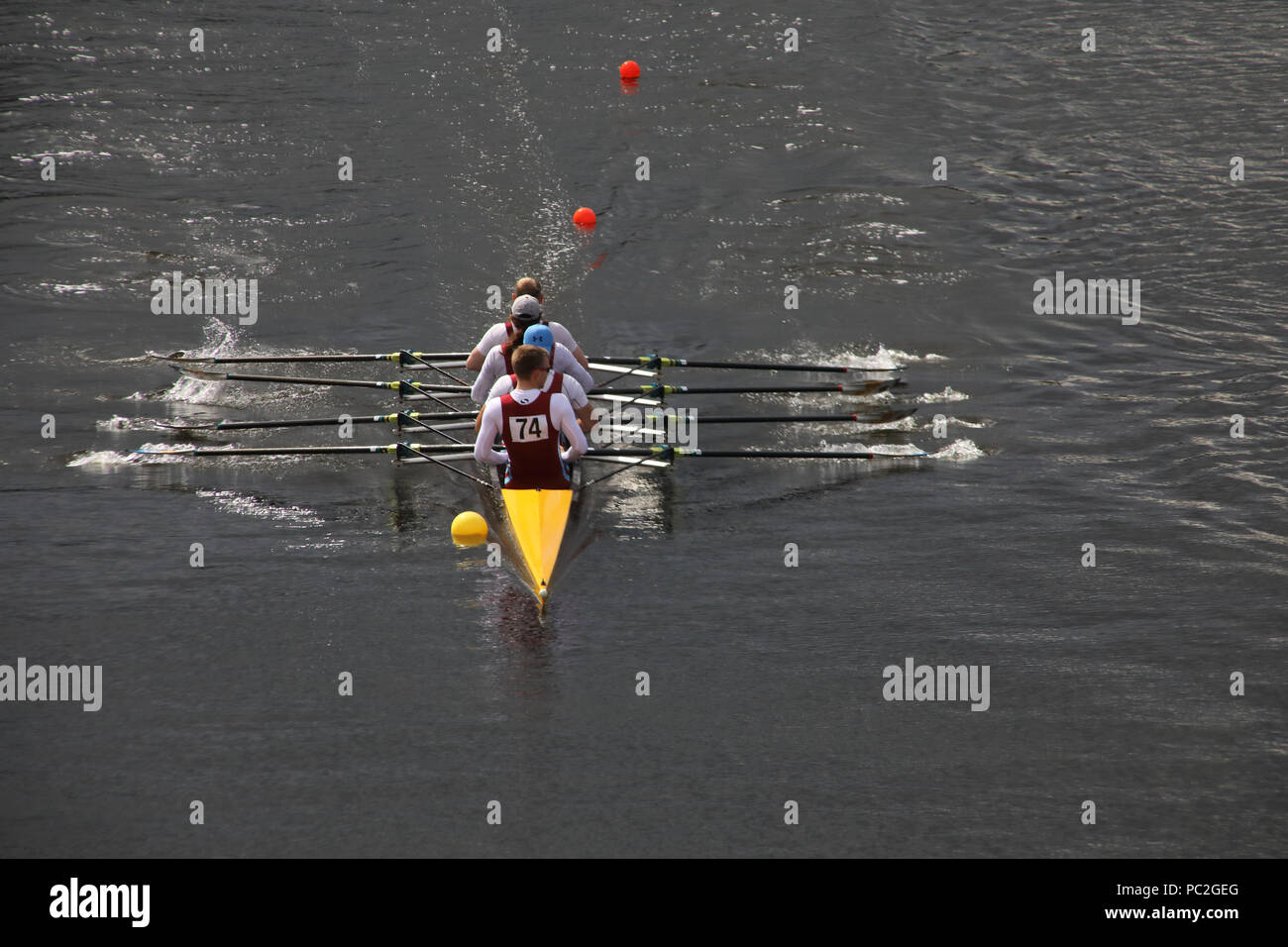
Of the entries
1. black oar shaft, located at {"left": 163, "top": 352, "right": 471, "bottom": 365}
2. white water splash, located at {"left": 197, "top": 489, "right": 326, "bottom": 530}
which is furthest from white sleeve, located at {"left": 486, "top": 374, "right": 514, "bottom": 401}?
black oar shaft, located at {"left": 163, "top": 352, "right": 471, "bottom": 365}

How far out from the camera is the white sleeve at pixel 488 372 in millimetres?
11234

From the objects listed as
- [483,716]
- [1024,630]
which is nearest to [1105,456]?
[1024,630]

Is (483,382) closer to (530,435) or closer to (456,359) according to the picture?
(530,435)

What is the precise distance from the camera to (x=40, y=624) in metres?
9.37

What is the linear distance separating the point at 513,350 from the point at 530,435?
131 cm

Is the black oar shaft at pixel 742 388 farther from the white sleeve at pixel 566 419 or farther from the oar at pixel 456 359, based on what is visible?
the white sleeve at pixel 566 419

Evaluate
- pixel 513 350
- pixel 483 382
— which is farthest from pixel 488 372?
pixel 513 350

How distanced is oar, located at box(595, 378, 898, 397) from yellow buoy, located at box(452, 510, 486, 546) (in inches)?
98.6

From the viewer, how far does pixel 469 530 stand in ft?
35.2

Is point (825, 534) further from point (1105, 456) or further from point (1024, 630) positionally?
point (1105, 456)

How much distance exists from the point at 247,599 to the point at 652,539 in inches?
138

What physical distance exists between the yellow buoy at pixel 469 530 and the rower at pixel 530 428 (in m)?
0.47

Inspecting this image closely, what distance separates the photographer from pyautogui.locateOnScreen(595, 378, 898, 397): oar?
12578 mm

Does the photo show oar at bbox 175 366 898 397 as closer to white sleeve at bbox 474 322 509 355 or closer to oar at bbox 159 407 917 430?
oar at bbox 159 407 917 430
